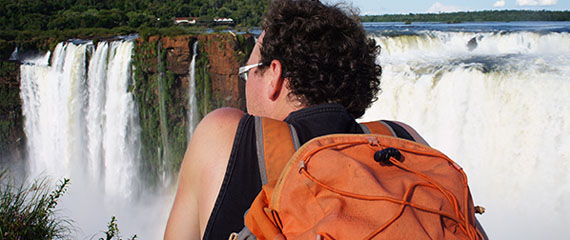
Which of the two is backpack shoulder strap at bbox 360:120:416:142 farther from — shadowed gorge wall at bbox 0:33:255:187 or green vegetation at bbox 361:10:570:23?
green vegetation at bbox 361:10:570:23

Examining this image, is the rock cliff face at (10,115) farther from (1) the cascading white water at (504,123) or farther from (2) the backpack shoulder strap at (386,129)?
(2) the backpack shoulder strap at (386,129)

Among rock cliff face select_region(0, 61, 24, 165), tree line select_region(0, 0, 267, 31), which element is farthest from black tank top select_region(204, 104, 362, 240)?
rock cliff face select_region(0, 61, 24, 165)

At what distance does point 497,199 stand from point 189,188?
8.80 m

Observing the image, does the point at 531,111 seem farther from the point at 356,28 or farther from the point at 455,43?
the point at 356,28

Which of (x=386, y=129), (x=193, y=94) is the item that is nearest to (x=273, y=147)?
(x=386, y=129)

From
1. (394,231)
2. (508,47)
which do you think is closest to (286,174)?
(394,231)

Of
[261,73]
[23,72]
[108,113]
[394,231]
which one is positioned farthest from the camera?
[23,72]

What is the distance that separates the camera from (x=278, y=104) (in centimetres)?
116

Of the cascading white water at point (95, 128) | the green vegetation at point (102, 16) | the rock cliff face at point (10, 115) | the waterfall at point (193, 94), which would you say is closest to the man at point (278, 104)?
the waterfall at point (193, 94)

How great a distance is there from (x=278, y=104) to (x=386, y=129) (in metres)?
0.29

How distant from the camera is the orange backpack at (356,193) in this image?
0.79m

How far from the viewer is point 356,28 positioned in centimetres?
114

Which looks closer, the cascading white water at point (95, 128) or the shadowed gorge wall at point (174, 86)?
the shadowed gorge wall at point (174, 86)

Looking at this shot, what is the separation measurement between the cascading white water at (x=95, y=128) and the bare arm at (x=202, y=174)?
1248 cm
